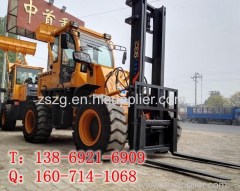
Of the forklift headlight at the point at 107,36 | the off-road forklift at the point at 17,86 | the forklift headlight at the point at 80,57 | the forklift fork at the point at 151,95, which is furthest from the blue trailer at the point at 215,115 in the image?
the forklift headlight at the point at 80,57

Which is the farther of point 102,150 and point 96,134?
point 96,134

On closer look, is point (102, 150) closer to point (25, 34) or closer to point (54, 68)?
point (54, 68)

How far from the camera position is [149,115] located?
560 cm

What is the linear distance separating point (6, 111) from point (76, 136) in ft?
22.3

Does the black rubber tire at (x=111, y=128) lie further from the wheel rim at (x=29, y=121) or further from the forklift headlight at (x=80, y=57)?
the wheel rim at (x=29, y=121)

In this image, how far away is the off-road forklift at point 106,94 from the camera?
4867mm

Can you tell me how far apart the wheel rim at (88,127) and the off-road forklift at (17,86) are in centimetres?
579

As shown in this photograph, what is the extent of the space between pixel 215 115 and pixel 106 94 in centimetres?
3427

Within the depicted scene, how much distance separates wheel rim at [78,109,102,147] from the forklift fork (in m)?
0.81

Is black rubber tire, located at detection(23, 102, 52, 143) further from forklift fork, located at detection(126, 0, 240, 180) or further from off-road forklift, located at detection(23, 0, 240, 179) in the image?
forklift fork, located at detection(126, 0, 240, 180)

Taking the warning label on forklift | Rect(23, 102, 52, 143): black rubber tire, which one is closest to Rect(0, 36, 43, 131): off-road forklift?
Rect(23, 102, 52, 143): black rubber tire

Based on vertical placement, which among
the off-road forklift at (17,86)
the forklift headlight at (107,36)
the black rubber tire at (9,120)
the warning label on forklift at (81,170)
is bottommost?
the warning label on forklift at (81,170)

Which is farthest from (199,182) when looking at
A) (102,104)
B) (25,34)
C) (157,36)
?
(25,34)

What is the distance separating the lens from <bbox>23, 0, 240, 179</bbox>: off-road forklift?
487cm
